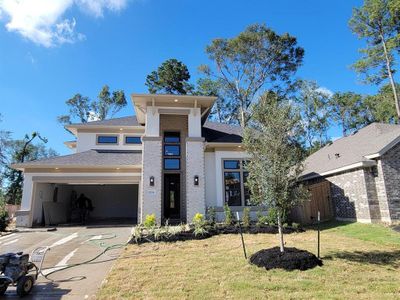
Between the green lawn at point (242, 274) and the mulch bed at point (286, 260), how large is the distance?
18cm

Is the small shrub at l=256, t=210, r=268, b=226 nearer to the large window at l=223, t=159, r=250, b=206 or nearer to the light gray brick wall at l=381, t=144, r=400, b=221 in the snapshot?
the large window at l=223, t=159, r=250, b=206

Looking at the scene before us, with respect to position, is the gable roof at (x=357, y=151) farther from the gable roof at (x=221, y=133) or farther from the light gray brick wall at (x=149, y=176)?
the light gray brick wall at (x=149, y=176)

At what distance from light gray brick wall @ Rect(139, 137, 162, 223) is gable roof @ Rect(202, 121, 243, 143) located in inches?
113

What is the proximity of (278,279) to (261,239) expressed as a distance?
4.21 meters

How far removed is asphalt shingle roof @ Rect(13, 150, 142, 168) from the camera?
47.1ft

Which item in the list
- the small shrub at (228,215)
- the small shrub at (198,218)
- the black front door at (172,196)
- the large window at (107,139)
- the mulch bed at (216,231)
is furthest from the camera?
the large window at (107,139)

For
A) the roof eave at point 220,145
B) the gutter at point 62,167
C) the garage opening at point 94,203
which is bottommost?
the garage opening at point 94,203

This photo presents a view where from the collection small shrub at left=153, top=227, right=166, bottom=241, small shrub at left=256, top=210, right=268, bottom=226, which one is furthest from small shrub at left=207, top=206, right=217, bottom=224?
small shrub at left=153, top=227, right=166, bottom=241

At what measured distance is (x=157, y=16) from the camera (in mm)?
14117

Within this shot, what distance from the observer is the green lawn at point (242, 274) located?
497 cm

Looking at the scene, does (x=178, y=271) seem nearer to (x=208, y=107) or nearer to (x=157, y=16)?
(x=208, y=107)

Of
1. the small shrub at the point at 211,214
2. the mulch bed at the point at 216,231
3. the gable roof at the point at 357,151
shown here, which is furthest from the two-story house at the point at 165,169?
the gable roof at the point at 357,151

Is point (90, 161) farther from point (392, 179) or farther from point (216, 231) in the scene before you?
point (392, 179)

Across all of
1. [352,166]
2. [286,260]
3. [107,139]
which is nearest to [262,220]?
[352,166]
